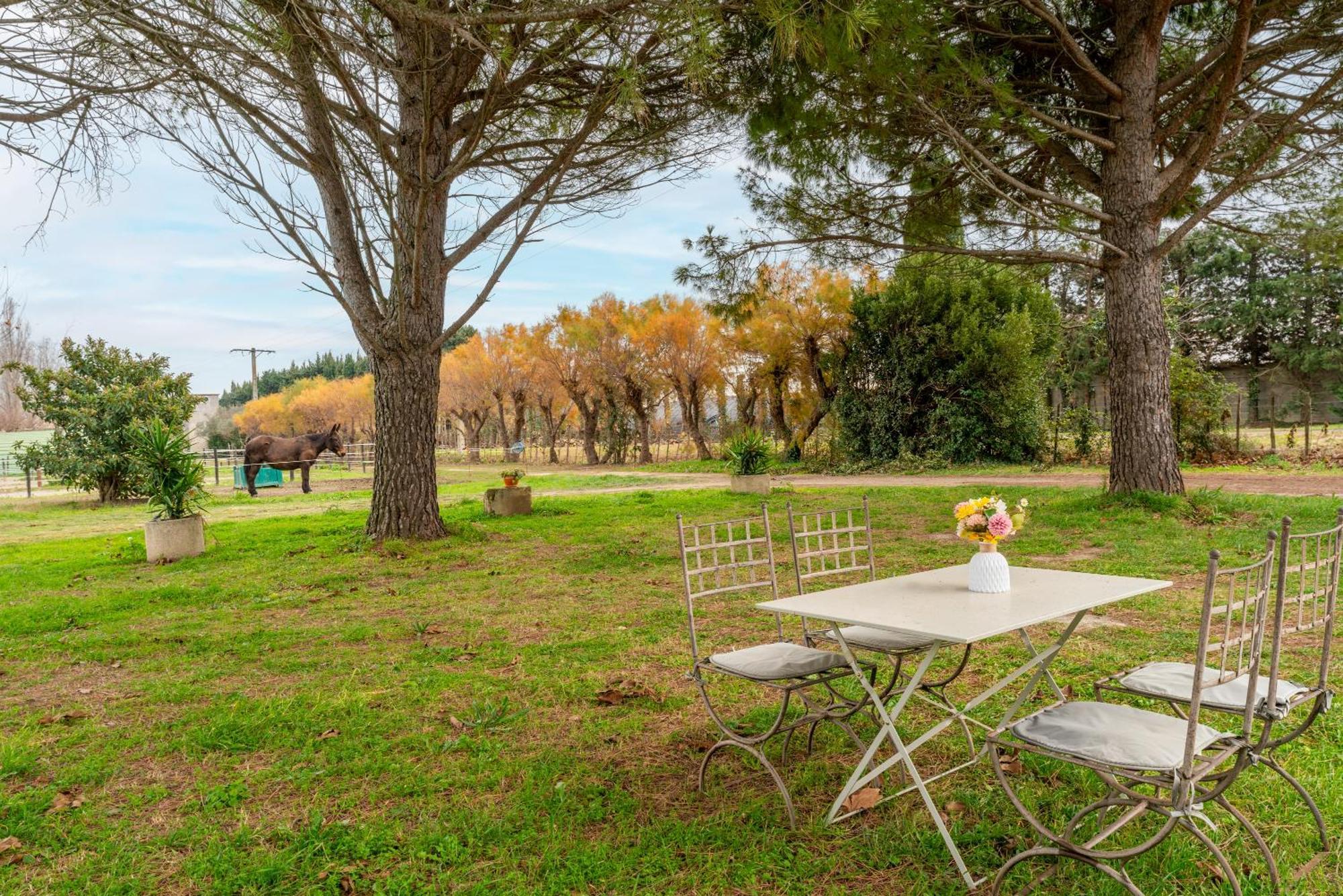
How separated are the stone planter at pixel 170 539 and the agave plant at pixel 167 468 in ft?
0.52

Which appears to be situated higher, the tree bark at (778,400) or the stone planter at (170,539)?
the tree bark at (778,400)

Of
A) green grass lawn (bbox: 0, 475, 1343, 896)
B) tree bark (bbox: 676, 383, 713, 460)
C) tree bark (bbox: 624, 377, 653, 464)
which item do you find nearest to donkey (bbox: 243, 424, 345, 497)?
tree bark (bbox: 624, 377, 653, 464)

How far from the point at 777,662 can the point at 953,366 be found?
17.6m

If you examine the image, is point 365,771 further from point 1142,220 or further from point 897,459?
point 897,459

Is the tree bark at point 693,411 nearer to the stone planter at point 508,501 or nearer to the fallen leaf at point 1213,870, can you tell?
the stone planter at point 508,501

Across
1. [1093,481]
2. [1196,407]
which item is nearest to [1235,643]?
[1093,481]

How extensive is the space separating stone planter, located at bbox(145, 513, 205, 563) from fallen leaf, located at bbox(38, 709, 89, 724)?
218 inches

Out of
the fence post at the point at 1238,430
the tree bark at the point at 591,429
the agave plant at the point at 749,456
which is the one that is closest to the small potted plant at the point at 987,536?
the agave plant at the point at 749,456

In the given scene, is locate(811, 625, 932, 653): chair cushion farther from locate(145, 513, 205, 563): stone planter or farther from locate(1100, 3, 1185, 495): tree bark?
locate(145, 513, 205, 563): stone planter

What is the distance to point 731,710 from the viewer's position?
151 inches

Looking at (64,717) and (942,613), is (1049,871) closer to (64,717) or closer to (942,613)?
(942,613)

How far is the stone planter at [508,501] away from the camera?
487 inches

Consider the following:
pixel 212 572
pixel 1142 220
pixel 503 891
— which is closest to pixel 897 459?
pixel 1142 220

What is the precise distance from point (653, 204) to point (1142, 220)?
223 inches
